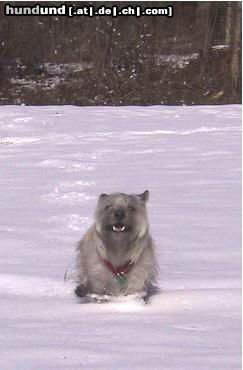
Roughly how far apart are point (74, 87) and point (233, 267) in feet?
65.3

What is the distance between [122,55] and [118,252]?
2257 cm

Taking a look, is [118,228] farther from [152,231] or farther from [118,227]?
[152,231]

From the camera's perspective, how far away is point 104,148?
502 inches

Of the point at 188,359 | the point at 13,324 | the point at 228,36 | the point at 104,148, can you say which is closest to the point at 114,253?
the point at 13,324

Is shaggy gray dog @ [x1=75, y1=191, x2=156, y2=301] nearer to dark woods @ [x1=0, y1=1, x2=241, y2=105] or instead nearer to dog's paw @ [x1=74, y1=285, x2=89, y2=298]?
dog's paw @ [x1=74, y1=285, x2=89, y2=298]

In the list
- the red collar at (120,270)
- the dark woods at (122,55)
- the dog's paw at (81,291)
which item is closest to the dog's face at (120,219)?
the red collar at (120,270)

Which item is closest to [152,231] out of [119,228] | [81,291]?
[81,291]

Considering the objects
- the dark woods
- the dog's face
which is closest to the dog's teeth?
the dog's face

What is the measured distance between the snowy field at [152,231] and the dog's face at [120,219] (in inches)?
16.0

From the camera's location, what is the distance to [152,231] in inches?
285

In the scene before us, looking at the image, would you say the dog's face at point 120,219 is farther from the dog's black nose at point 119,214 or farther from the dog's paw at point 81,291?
the dog's paw at point 81,291

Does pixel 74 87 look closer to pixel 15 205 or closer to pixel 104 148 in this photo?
pixel 104 148

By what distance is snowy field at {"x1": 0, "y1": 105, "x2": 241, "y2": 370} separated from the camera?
3.82 m

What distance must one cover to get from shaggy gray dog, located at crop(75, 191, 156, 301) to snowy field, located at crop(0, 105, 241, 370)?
14 centimetres
